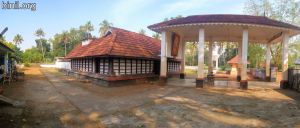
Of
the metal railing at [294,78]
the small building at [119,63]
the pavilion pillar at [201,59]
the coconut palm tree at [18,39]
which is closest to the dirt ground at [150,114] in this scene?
the pavilion pillar at [201,59]

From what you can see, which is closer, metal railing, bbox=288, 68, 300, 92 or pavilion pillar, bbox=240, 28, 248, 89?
metal railing, bbox=288, 68, 300, 92

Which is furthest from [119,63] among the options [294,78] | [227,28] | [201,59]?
[294,78]

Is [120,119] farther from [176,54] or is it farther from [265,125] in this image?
[176,54]

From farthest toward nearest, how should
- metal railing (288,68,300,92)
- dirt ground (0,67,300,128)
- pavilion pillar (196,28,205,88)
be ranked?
pavilion pillar (196,28,205,88) → metal railing (288,68,300,92) → dirt ground (0,67,300,128)

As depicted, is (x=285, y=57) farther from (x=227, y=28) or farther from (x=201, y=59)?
(x=201, y=59)

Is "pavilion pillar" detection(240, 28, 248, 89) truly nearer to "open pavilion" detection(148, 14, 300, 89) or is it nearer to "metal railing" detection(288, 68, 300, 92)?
"open pavilion" detection(148, 14, 300, 89)

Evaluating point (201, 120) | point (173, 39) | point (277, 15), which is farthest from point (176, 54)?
point (277, 15)

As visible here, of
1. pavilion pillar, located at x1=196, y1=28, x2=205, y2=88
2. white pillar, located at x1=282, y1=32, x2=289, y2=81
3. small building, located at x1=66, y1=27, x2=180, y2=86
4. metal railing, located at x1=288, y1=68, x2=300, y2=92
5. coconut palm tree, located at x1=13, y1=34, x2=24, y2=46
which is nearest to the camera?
metal railing, located at x1=288, y1=68, x2=300, y2=92

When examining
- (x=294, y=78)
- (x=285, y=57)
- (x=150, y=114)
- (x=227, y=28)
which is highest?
(x=227, y=28)

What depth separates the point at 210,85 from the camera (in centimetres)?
1606

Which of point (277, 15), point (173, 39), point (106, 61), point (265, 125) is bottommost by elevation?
point (265, 125)

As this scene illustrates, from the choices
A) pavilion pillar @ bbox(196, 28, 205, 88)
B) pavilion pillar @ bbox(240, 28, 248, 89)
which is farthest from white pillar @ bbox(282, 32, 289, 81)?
pavilion pillar @ bbox(196, 28, 205, 88)

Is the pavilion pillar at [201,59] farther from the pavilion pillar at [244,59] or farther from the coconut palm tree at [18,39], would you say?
the coconut palm tree at [18,39]

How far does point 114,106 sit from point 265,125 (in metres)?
5.75
